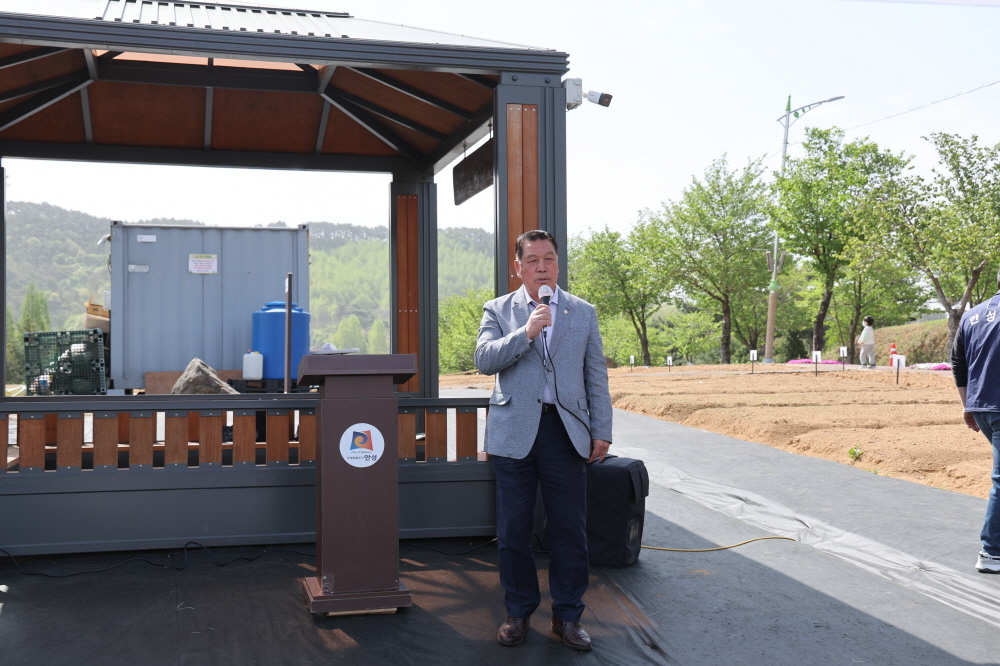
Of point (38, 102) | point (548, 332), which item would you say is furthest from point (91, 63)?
point (548, 332)

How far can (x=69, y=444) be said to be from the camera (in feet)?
16.6

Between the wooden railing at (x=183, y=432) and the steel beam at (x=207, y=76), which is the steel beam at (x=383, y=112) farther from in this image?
the wooden railing at (x=183, y=432)

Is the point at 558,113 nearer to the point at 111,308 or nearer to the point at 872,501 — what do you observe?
the point at 872,501

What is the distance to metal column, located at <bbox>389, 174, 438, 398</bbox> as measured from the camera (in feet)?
26.7

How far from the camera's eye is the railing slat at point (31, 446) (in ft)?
16.4

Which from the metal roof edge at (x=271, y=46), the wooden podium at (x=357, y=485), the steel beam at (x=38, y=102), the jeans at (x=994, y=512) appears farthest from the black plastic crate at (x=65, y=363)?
the jeans at (x=994, y=512)

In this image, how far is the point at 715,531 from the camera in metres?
6.03

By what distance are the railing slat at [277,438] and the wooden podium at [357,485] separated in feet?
4.39

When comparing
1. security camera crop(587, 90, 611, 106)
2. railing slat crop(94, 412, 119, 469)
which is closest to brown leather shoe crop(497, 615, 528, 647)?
railing slat crop(94, 412, 119, 469)

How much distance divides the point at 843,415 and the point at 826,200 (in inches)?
1079

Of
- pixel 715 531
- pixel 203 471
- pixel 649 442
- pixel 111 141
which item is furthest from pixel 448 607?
pixel 649 442

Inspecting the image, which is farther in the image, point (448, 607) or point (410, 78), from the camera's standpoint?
point (410, 78)

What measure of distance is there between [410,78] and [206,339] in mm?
4963

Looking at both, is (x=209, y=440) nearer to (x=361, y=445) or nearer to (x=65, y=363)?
(x=361, y=445)
